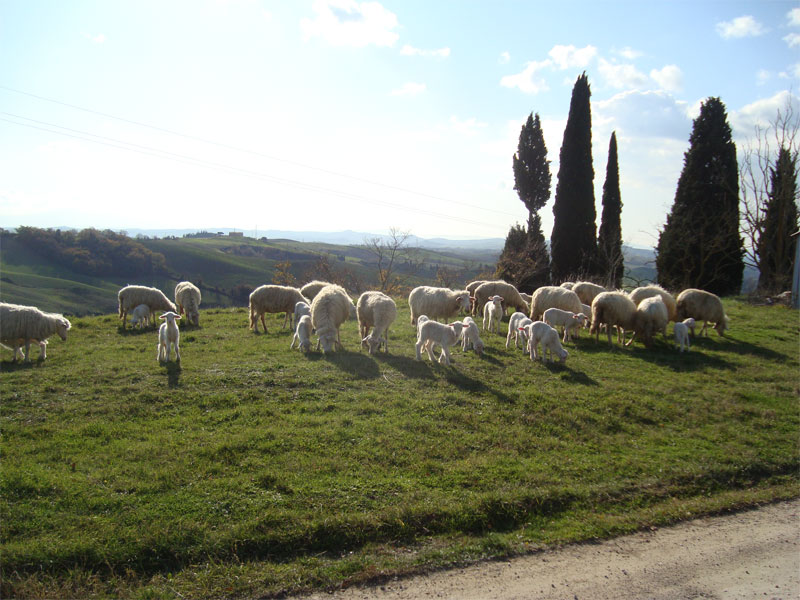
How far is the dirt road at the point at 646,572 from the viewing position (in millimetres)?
5328

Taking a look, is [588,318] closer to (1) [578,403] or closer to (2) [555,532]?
(1) [578,403]

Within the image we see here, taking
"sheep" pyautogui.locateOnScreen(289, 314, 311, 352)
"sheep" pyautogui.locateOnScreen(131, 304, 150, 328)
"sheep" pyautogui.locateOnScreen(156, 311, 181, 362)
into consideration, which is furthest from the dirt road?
"sheep" pyautogui.locateOnScreen(131, 304, 150, 328)

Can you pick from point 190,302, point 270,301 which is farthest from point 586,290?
point 190,302

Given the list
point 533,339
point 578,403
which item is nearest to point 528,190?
point 533,339

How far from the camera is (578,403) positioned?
10.6 metres

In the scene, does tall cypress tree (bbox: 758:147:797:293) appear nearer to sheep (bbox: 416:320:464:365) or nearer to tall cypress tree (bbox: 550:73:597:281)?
tall cypress tree (bbox: 550:73:597:281)

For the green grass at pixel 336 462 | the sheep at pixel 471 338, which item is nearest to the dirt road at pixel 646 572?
the green grass at pixel 336 462

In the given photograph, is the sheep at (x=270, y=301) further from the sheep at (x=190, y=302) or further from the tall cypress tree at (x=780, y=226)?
the tall cypress tree at (x=780, y=226)

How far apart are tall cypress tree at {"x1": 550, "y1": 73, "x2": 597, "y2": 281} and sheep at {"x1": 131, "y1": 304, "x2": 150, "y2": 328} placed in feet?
96.1

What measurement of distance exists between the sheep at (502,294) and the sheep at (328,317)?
7935mm

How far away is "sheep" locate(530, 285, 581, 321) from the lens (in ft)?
59.0

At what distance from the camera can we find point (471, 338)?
14016 millimetres

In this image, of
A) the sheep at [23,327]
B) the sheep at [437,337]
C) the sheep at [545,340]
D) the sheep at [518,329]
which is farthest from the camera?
the sheep at [518,329]

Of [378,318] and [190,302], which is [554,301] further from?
[190,302]
